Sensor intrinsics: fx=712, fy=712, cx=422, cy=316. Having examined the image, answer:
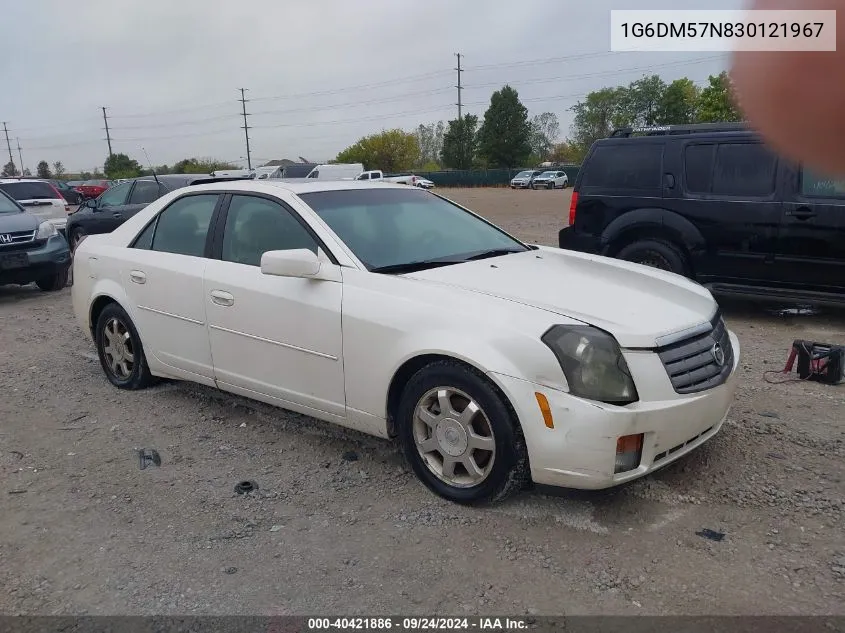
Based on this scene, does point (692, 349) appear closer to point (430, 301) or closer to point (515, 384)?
point (515, 384)

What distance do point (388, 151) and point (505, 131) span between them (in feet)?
55.5

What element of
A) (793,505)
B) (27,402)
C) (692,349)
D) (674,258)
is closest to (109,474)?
(27,402)

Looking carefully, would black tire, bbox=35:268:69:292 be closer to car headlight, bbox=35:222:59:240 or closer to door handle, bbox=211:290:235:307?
car headlight, bbox=35:222:59:240

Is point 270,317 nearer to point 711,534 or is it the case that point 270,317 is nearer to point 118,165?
point 711,534

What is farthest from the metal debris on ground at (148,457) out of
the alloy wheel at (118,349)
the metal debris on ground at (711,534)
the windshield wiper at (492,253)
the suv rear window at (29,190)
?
the suv rear window at (29,190)

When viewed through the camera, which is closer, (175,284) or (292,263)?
(292,263)

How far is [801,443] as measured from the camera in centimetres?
395

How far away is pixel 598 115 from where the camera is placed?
67188 millimetres

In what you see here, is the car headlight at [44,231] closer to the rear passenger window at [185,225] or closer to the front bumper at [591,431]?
the rear passenger window at [185,225]

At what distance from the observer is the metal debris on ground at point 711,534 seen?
3.03 meters

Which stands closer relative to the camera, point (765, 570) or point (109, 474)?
point (765, 570)

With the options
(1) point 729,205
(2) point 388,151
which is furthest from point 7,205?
(2) point 388,151

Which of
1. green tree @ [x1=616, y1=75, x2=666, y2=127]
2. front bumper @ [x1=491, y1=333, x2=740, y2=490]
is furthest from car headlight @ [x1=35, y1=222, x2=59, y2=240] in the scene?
green tree @ [x1=616, y1=75, x2=666, y2=127]

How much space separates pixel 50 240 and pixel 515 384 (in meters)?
8.75
